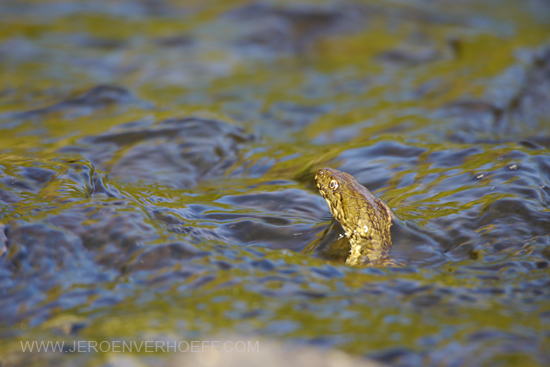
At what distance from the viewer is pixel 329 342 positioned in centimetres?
251

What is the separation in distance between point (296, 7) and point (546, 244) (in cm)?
887

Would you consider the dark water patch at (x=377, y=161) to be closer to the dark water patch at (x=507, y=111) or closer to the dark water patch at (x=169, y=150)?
the dark water patch at (x=507, y=111)

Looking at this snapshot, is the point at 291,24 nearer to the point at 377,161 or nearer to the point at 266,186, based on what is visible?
the point at 377,161

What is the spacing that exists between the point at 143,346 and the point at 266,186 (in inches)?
104

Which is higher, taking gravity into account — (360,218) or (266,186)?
(266,186)

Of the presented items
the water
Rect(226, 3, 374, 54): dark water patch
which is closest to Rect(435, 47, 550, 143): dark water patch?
the water

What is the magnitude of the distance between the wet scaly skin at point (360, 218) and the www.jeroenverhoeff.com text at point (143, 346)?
1385 millimetres

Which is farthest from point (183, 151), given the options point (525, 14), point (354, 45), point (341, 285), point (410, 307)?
point (525, 14)

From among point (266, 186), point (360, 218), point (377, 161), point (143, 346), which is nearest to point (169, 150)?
point (266, 186)

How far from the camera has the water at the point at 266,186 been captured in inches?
107

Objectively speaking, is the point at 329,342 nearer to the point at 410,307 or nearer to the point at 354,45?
the point at 410,307

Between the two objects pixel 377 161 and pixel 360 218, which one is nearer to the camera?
pixel 360 218

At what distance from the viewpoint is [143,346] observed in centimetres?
252

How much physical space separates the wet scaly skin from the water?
0.12 metres
